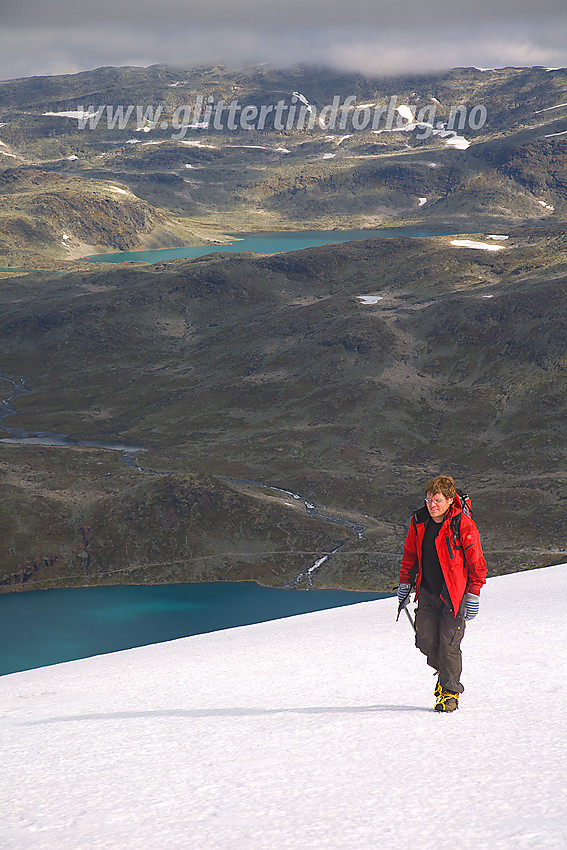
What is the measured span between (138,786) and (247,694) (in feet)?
18.7

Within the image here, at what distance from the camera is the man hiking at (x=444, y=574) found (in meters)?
12.9

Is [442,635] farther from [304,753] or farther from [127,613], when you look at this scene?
[127,613]

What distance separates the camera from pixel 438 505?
12.9m

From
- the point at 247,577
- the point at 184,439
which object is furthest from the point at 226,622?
the point at 184,439

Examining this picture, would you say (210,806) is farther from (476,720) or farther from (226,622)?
(226,622)

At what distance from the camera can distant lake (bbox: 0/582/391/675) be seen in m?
98.9

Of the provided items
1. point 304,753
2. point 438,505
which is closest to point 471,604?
point 438,505

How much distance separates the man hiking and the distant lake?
87.6 metres

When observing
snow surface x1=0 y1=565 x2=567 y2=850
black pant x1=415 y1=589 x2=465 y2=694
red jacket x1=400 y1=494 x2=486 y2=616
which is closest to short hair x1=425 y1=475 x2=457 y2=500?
red jacket x1=400 y1=494 x2=486 y2=616

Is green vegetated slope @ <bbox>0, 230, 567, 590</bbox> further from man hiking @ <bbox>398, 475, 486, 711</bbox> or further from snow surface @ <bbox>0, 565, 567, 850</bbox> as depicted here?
man hiking @ <bbox>398, 475, 486, 711</bbox>

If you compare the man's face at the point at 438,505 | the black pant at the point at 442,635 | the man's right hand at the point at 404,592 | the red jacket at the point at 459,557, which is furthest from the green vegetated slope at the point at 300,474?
the man's face at the point at 438,505

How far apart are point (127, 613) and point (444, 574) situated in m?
104

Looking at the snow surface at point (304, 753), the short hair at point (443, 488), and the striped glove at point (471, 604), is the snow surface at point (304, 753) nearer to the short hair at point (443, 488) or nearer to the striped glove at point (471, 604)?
the striped glove at point (471, 604)

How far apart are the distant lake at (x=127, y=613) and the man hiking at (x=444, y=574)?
87645 mm
